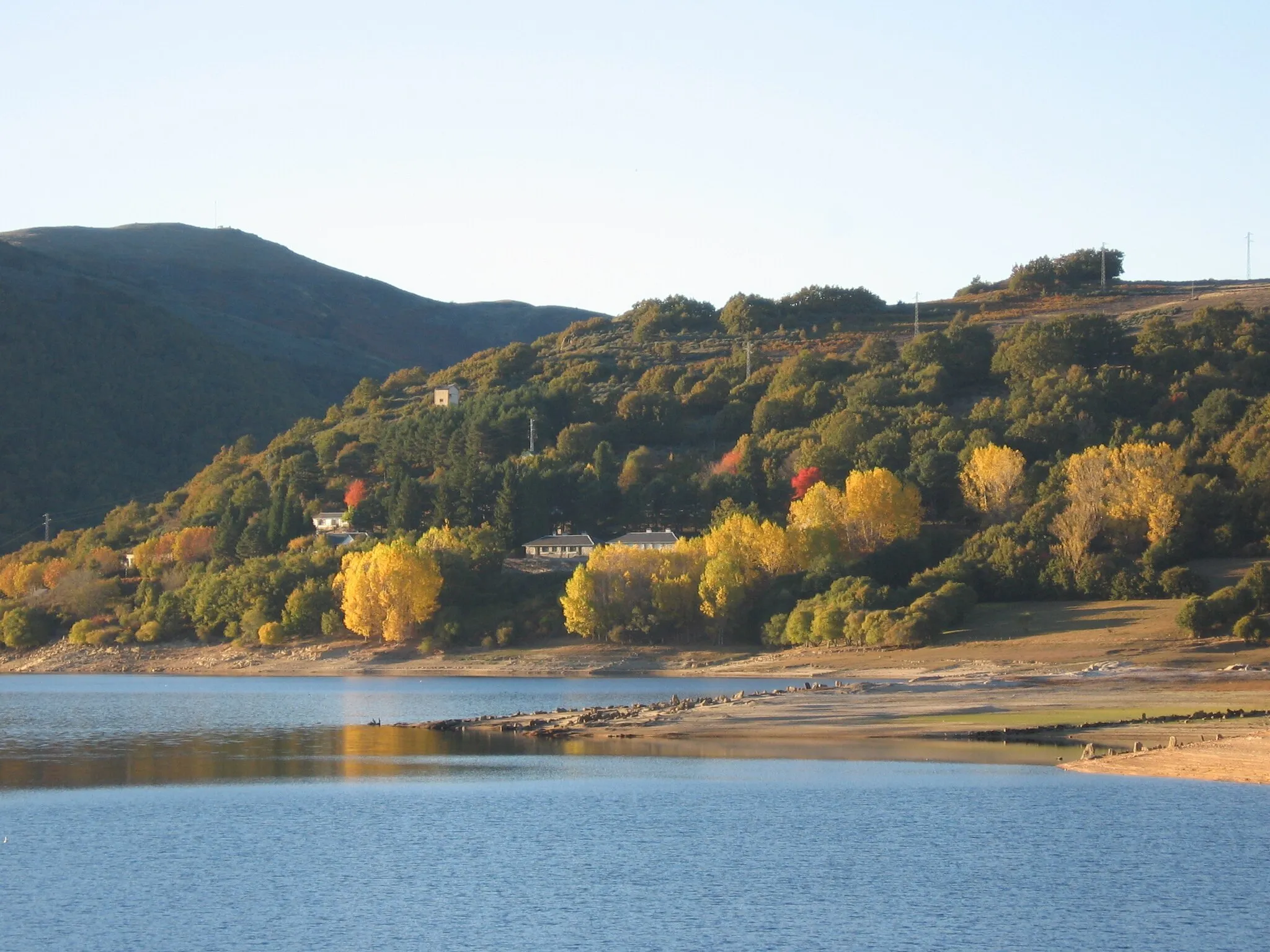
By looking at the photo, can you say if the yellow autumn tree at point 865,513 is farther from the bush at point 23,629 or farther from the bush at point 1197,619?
the bush at point 23,629

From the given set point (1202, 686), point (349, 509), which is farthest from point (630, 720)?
point (349, 509)

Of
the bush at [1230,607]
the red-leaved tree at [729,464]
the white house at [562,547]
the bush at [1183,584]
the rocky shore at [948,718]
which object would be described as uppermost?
the red-leaved tree at [729,464]

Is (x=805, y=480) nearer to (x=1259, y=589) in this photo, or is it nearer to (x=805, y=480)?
(x=805, y=480)

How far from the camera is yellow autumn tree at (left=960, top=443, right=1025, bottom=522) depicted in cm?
8706

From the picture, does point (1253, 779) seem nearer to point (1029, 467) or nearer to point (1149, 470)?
point (1149, 470)

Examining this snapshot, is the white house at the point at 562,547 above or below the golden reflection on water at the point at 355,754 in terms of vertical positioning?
above

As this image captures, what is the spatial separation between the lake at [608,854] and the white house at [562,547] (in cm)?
4526

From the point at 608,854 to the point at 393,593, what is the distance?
179ft

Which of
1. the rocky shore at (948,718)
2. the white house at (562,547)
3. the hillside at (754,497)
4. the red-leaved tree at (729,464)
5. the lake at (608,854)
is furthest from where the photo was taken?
the red-leaved tree at (729,464)

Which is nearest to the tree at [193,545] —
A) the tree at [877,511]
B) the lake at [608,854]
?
the tree at [877,511]

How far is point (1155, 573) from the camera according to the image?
73.2 meters

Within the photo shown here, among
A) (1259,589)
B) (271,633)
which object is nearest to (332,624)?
(271,633)

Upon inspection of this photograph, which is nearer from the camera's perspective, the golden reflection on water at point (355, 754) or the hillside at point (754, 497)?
the golden reflection on water at point (355, 754)

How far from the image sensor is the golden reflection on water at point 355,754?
147 ft
